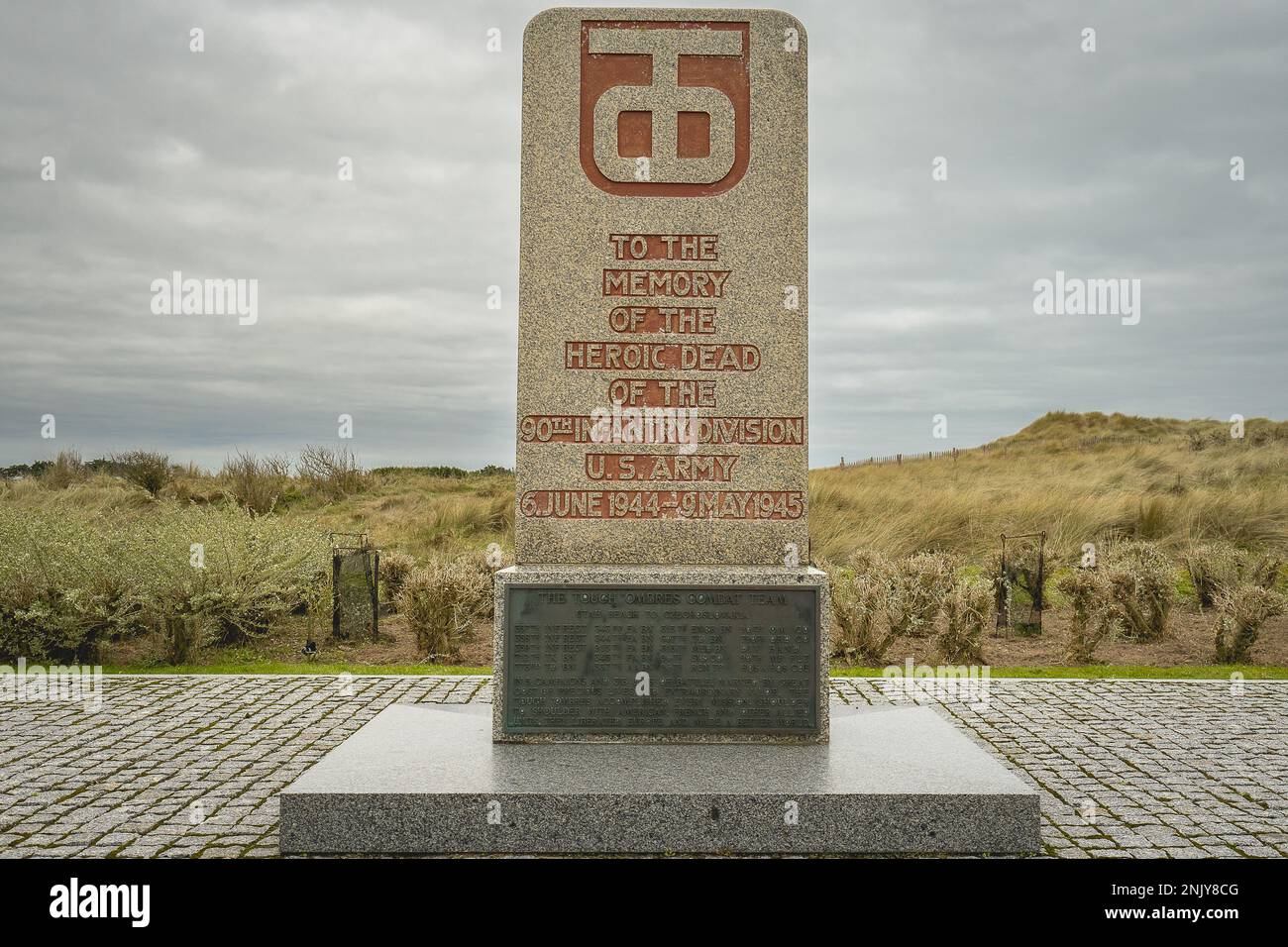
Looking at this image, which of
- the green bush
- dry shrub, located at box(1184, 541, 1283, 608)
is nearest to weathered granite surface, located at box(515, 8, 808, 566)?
the green bush

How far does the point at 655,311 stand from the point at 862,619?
4.98 meters

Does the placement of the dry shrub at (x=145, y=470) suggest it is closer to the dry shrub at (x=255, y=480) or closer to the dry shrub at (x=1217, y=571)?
the dry shrub at (x=255, y=480)

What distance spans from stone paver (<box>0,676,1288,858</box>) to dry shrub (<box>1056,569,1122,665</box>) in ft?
3.19

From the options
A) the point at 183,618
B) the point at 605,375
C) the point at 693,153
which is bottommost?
the point at 183,618

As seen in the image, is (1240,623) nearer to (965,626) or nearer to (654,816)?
(965,626)

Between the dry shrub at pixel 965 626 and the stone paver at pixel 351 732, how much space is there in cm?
68

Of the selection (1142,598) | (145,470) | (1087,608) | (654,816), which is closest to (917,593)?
(1087,608)

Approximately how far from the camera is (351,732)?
6.40 m

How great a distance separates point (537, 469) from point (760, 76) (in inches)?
99.7

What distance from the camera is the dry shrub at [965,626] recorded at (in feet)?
29.5

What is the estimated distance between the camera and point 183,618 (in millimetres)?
8711

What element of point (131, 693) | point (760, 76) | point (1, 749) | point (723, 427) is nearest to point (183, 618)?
point (131, 693)

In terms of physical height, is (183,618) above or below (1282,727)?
above

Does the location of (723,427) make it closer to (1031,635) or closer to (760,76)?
(760,76)
